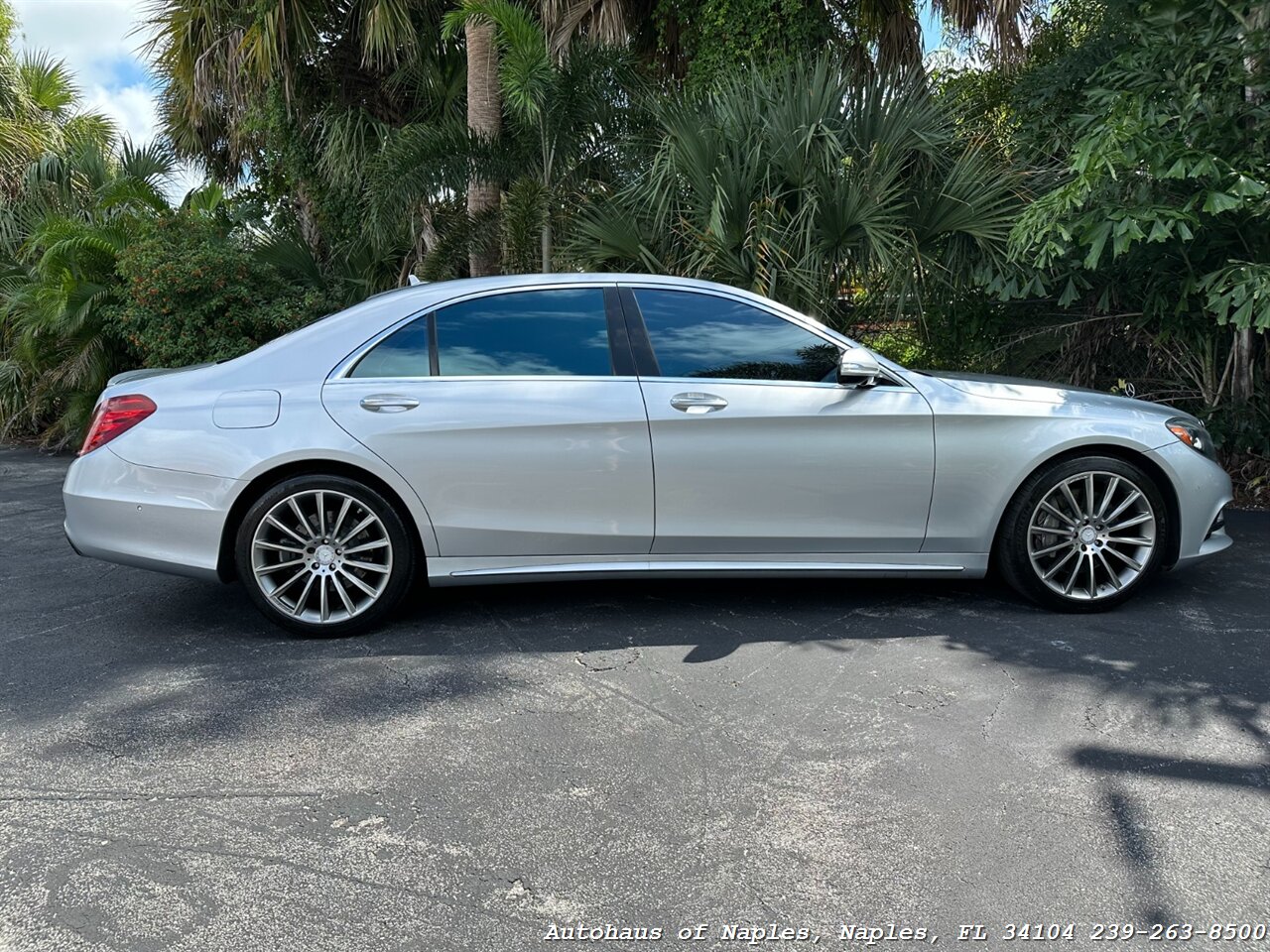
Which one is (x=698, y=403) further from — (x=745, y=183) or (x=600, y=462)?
(x=745, y=183)

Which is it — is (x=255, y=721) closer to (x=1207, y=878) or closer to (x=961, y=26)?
(x=1207, y=878)

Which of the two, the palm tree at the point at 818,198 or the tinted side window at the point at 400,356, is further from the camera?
the palm tree at the point at 818,198

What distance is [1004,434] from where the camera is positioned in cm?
508

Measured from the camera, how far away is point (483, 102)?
35.4ft

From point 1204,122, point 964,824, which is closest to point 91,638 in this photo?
point 964,824

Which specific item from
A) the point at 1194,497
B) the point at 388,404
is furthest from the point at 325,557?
the point at 1194,497

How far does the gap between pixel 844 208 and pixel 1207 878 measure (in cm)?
599

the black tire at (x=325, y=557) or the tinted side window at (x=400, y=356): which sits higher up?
the tinted side window at (x=400, y=356)

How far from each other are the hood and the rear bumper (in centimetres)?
329

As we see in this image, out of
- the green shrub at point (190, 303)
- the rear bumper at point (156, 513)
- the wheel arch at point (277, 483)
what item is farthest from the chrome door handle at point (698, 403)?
the green shrub at point (190, 303)

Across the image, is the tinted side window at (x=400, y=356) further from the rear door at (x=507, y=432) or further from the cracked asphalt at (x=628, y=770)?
the cracked asphalt at (x=628, y=770)

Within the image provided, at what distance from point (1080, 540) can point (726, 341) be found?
186 cm

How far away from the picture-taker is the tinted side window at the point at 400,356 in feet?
16.2

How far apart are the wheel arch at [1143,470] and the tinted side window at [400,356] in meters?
2.71
